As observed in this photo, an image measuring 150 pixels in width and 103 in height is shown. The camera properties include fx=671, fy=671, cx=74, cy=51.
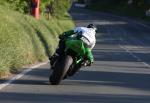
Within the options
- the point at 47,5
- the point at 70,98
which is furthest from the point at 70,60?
the point at 47,5

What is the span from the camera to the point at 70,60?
15992mm

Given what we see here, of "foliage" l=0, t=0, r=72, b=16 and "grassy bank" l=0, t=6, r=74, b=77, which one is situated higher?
"grassy bank" l=0, t=6, r=74, b=77

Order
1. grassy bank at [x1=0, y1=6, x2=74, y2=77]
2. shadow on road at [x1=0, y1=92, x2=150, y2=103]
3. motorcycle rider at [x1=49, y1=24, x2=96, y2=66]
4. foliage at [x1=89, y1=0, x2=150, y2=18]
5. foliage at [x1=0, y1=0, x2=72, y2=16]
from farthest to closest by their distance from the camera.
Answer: foliage at [x1=89, y1=0, x2=150, y2=18], foliage at [x1=0, y1=0, x2=72, y2=16], grassy bank at [x1=0, y1=6, x2=74, y2=77], motorcycle rider at [x1=49, y1=24, x2=96, y2=66], shadow on road at [x1=0, y1=92, x2=150, y2=103]

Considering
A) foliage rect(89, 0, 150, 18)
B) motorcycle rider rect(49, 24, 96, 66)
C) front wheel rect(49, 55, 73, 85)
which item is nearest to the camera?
front wheel rect(49, 55, 73, 85)

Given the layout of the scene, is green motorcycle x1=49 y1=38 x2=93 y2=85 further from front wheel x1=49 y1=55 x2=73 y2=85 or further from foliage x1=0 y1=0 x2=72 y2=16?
foliage x1=0 y1=0 x2=72 y2=16

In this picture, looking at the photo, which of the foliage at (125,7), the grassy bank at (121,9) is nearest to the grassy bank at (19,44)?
the grassy bank at (121,9)

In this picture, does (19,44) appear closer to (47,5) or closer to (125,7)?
(47,5)

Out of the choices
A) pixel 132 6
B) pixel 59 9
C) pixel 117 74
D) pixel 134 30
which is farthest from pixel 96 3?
pixel 117 74

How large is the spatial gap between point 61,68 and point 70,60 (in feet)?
1.04

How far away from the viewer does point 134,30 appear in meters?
75.6

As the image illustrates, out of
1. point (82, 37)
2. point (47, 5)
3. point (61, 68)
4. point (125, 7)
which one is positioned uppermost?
point (82, 37)

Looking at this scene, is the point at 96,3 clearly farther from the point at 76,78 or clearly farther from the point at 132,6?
the point at 76,78

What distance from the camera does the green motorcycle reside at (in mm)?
15906

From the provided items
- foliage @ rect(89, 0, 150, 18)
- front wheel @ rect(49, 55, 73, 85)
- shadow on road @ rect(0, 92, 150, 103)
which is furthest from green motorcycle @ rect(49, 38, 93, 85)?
foliage @ rect(89, 0, 150, 18)
